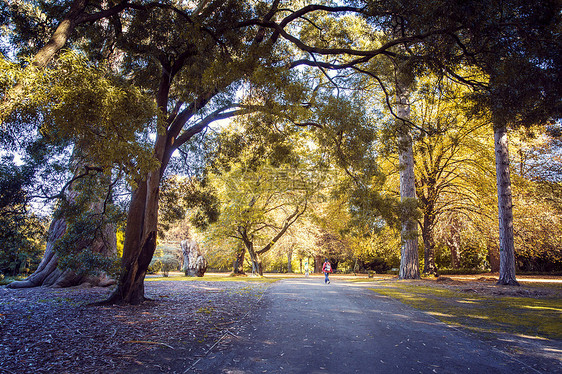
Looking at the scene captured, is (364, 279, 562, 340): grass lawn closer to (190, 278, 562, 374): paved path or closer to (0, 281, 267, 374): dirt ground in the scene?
(190, 278, 562, 374): paved path

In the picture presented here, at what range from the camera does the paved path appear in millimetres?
3814

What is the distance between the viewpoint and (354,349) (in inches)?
179

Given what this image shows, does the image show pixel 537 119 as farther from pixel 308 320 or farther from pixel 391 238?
pixel 391 238

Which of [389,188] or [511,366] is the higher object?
[389,188]

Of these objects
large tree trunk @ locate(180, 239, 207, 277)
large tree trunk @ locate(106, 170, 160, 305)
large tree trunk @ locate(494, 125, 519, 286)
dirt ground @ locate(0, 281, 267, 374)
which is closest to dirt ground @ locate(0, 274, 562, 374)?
dirt ground @ locate(0, 281, 267, 374)

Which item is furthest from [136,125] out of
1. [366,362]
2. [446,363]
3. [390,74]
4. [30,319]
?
[390,74]

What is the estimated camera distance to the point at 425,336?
5.27m

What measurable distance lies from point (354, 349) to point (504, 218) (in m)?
13.4

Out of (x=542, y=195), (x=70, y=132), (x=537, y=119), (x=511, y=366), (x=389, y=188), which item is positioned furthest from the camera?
(x=389, y=188)

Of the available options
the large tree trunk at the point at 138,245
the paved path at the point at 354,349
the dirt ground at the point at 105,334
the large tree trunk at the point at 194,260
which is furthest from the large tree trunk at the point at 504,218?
the large tree trunk at the point at 194,260

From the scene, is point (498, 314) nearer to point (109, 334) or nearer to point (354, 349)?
point (354, 349)

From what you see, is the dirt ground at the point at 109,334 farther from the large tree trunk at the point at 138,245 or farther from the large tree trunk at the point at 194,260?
the large tree trunk at the point at 194,260

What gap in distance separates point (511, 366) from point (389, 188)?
1823 cm

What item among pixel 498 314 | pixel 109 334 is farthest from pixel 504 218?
pixel 109 334
